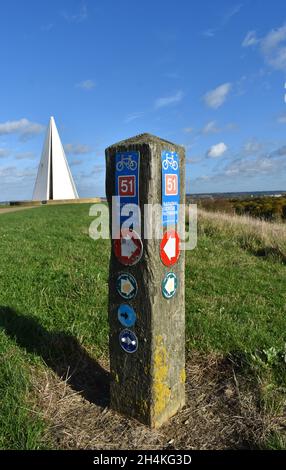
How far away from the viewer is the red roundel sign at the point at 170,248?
2.36m

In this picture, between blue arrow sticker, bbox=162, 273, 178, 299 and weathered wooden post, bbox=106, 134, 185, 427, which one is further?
blue arrow sticker, bbox=162, 273, 178, 299

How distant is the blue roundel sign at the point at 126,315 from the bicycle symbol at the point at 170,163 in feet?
2.96

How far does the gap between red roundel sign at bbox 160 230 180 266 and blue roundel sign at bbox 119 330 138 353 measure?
51 cm

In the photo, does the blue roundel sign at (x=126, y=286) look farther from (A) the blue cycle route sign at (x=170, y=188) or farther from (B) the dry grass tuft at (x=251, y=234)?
(B) the dry grass tuft at (x=251, y=234)

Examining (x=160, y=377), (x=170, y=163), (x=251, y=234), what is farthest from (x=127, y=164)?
(x=251, y=234)

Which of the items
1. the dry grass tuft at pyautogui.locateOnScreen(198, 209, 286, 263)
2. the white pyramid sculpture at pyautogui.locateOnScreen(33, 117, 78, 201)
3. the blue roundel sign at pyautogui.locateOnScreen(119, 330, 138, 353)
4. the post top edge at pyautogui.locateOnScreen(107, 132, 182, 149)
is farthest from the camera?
the white pyramid sculpture at pyautogui.locateOnScreen(33, 117, 78, 201)

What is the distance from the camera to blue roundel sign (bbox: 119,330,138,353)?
95.7 inches

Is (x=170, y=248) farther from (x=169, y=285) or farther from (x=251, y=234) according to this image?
(x=251, y=234)

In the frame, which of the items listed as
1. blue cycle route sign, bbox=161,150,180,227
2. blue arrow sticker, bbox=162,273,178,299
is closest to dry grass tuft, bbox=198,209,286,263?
blue arrow sticker, bbox=162,273,178,299

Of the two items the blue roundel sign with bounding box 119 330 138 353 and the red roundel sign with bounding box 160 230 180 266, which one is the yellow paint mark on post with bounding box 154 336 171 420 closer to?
the blue roundel sign with bounding box 119 330 138 353

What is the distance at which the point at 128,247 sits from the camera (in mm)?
2361

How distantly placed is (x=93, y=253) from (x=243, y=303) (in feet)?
11.2

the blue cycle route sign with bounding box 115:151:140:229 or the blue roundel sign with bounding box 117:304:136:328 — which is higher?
the blue cycle route sign with bounding box 115:151:140:229
